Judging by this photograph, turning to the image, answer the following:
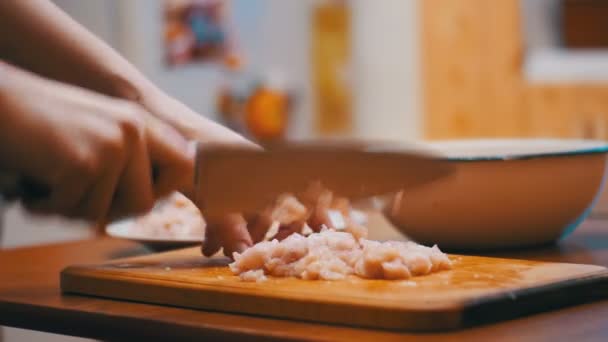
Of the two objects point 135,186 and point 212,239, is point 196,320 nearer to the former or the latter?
point 135,186

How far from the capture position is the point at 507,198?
1256 millimetres

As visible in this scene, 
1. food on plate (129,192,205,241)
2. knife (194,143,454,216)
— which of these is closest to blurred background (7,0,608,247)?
food on plate (129,192,205,241)

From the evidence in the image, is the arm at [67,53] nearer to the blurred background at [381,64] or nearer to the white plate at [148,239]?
the white plate at [148,239]

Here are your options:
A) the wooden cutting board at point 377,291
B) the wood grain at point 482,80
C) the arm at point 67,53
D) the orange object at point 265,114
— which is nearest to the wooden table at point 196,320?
the wooden cutting board at point 377,291

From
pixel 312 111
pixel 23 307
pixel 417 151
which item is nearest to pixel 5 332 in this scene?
pixel 23 307

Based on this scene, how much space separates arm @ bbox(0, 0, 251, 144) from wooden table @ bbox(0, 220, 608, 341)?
0.25m

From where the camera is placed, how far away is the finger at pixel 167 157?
97cm

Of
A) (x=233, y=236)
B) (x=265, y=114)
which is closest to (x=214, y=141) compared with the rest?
(x=233, y=236)

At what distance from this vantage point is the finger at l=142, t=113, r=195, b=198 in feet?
3.19

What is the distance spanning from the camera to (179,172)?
3.30 ft

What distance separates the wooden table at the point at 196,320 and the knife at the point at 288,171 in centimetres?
14

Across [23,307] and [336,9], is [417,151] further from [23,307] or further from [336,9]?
[336,9]

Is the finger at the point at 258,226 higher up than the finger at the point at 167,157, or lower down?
lower down

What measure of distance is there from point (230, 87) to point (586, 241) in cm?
318
